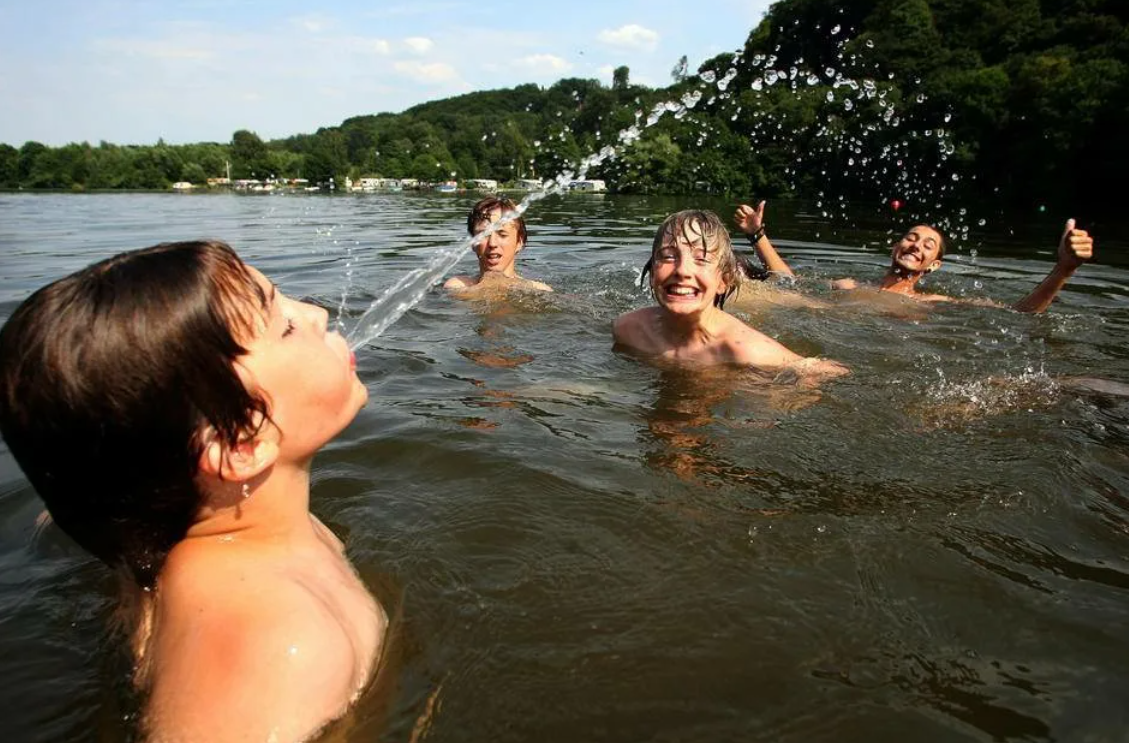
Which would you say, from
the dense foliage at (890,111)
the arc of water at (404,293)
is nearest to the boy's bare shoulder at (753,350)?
the arc of water at (404,293)

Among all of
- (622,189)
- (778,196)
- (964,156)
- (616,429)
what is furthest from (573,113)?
(616,429)

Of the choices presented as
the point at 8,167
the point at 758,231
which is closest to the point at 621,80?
the point at 758,231

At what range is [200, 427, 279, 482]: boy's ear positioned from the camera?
1536 millimetres

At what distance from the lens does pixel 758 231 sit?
24.1 feet

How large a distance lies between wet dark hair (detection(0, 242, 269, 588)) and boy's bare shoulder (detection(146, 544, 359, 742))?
191 mm

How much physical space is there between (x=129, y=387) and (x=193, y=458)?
21 cm

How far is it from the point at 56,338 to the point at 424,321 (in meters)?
4.60

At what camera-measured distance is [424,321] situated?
19.5ft

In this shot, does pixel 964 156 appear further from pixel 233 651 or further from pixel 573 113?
pixel 233 651

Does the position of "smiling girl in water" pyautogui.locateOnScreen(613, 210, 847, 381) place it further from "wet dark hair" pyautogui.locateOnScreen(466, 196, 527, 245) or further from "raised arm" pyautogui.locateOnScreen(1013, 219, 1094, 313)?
"wet dark hair" pyautogui.locateOnScreen(466, 196, 527, 245)

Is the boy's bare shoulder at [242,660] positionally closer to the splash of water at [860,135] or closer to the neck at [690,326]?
the neck at [690,326]

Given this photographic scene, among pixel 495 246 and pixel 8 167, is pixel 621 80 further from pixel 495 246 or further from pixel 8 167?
pixel 8 167

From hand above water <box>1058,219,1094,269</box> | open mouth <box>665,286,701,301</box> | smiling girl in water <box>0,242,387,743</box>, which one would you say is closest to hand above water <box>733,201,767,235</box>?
hand above water <box>1058,219,1094,269</box>

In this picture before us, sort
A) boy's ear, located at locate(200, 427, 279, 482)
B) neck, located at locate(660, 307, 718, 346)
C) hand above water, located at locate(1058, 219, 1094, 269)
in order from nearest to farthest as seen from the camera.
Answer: boy's ear, located at locate(200, 427, 279, 482)
neck, located at locate(660, 307, 718, 346)
hand above water, located at locate(1058, 219, 1094, 269)
